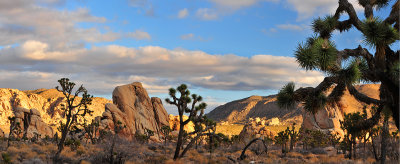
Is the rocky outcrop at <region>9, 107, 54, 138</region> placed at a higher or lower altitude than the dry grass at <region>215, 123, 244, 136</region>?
higher

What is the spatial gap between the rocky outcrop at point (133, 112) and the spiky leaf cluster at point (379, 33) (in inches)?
1482

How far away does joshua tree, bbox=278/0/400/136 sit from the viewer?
11102 millimetres

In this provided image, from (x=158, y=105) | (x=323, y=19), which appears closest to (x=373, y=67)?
(x=323, y=19)

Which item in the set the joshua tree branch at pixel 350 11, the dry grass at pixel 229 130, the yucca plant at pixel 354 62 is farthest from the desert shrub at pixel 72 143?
the dry grass at pixel 229 130

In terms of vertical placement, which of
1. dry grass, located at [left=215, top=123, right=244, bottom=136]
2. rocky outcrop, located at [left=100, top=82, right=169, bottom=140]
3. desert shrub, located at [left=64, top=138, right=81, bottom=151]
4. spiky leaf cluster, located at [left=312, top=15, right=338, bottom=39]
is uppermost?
spiky leaf cluster, located at [left=312, top=15, right=338, bottom=39]

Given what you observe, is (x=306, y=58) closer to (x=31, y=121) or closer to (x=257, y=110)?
(x=31, y=121)

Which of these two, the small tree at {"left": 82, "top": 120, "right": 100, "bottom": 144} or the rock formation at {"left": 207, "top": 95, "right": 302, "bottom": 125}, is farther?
the rock formation at {"left": 207, "top": 95, "right": 302, "bottom": 125}

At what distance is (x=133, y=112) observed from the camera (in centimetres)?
5144

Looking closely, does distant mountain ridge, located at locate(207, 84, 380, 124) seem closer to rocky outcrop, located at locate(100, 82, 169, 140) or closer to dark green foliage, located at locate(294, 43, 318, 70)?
rocky outcrop, located at locate(100, 82, 169, 140)

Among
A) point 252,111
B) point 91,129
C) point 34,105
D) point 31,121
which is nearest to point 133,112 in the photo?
point 91,129

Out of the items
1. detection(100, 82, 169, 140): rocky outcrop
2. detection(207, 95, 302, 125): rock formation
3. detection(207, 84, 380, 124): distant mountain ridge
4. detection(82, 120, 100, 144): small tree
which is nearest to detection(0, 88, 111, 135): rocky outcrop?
detection(100, 82, 169, 140): rocky outcrop

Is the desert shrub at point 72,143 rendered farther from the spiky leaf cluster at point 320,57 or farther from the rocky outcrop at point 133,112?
the rocky outcrop at point 133,112

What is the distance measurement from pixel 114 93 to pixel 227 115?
97053 mm

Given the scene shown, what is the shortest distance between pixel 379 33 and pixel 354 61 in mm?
1285
